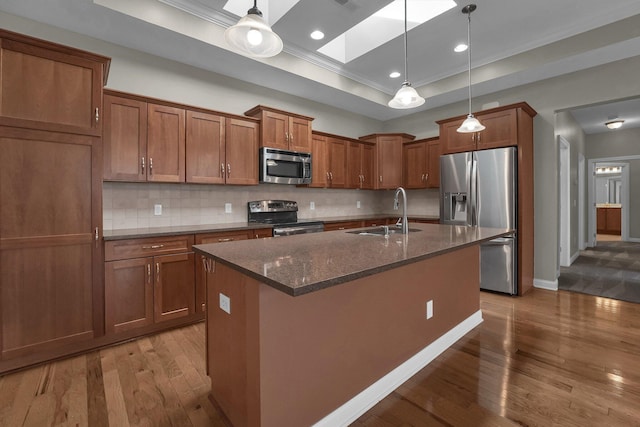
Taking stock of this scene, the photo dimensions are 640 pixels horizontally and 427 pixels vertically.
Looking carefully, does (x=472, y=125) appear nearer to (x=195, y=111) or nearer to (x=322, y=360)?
(x=322, y=360)

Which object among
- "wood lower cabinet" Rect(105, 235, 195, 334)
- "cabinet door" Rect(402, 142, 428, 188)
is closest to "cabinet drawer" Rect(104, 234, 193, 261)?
"wood lower cabinet" Rect(105, 235, 195, 334)

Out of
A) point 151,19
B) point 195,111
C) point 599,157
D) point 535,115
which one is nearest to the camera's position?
point 151,19

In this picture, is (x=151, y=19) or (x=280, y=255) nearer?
(x=280, y=255)

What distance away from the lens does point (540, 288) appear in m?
3.99

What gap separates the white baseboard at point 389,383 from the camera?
1602mm

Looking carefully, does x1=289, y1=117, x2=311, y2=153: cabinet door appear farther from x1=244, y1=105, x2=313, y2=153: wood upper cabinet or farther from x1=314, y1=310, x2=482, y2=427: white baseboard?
x1=314, y1=310, x2=482, y2=427: white baseboard

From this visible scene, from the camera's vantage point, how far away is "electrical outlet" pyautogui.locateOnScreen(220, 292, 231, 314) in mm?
1528

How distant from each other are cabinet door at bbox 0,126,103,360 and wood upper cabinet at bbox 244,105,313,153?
1.82 metres

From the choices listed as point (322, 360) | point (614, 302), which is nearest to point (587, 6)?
point (614, 302)

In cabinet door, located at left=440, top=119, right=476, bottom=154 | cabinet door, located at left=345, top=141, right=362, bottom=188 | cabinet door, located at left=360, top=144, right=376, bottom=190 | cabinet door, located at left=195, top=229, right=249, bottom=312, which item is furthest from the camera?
cabinet door, located at left=360, top=144, right=376, bottom=190

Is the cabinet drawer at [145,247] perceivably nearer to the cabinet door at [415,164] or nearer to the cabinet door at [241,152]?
the cabinet door at [241,152]

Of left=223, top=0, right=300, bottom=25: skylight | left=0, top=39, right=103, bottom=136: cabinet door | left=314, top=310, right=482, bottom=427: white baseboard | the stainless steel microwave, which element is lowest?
left=314, top=310, right=482, bottom=427: white baseboard

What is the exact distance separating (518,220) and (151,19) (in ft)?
14.6

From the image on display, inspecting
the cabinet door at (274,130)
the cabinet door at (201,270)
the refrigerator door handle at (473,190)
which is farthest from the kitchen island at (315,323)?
the cabinet door at (274,130)
